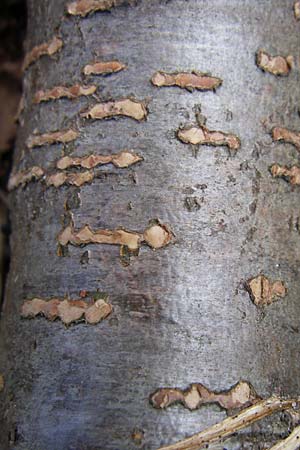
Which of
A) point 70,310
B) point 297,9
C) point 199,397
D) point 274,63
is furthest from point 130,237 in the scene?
point 297,9

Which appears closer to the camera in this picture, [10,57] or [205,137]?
[205,137]

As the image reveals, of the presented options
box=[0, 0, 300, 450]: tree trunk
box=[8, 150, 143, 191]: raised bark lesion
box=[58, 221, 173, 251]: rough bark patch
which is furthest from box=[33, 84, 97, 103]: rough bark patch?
box=[58, 221, 173, 251]: rough bark patch

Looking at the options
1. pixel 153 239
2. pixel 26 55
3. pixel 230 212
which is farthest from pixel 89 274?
pixel 26 55

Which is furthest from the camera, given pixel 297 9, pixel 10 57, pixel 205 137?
pixel 10 57

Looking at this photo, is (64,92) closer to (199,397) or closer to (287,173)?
(287,173)

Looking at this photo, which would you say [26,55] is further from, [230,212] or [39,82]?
[230,212]

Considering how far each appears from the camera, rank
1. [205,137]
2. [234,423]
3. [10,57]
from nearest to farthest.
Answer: [234,423] → [205,137] → [10,57]
